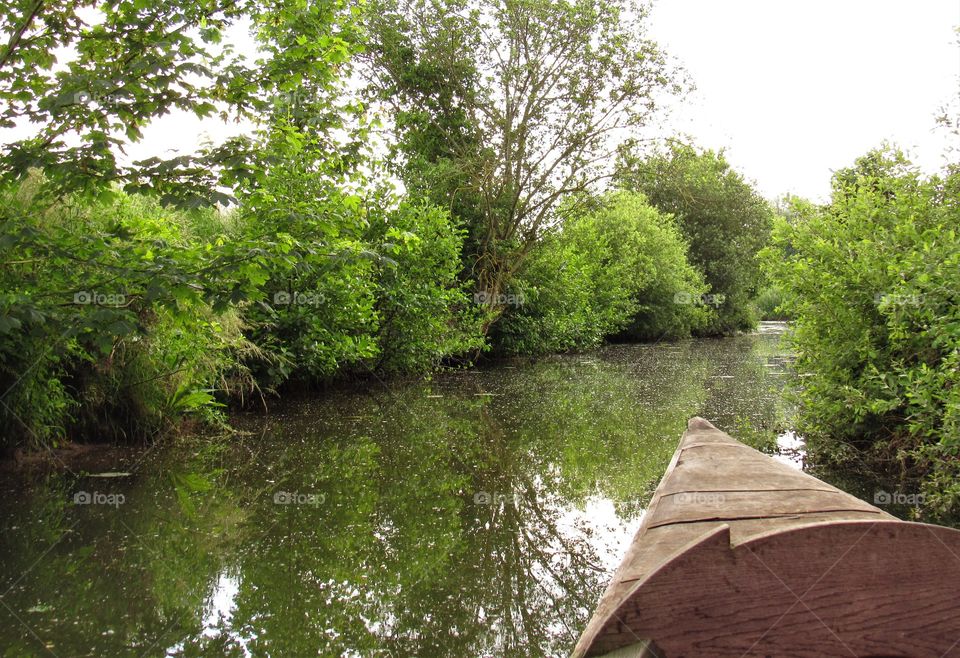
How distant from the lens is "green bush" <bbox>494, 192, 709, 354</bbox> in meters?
19.1

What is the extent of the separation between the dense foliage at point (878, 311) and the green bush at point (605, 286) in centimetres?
1157

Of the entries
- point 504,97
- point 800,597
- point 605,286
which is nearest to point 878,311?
point 800,597

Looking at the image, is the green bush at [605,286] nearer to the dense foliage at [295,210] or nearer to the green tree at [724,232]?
the dense foliage at [295,210]

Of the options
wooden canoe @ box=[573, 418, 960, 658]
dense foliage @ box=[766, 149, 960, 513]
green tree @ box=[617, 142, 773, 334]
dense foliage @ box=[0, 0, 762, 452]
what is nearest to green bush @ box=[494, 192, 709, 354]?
dense foliage @ box=[0, 0, 762, 452]

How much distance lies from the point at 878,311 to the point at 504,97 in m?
13.1

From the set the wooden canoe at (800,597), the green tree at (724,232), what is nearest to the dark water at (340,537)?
the wooden canoe at (800,597)

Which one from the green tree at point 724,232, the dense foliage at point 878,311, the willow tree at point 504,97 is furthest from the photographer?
the green tree at point 724,232

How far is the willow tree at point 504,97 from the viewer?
17016 mm

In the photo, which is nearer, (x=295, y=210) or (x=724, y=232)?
(x=295, y=210)

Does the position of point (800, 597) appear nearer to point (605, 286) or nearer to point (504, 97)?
point (504, 97)

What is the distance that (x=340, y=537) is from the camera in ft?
15.1

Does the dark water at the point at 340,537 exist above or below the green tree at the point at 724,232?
below

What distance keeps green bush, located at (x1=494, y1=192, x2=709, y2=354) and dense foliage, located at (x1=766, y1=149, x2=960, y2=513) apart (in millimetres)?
11570

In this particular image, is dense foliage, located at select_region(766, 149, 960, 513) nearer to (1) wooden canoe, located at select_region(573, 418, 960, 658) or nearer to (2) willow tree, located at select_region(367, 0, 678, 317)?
(1) wooden canoe, located at select_region(573, 418, 960, 658)
